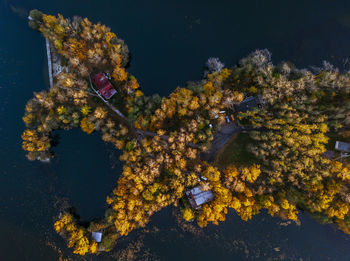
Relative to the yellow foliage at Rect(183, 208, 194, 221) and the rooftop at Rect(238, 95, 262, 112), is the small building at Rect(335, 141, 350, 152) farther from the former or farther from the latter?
the yellow foliage at Rect(183, 208, 194, 221)

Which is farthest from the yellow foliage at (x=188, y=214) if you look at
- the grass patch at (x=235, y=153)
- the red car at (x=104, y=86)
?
the red car at (x=104, y=86)

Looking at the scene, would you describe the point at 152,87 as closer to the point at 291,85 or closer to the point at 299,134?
the point at 291,85

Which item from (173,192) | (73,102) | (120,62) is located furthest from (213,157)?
(73,102)

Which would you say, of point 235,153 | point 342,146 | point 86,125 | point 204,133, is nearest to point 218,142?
point 235,153

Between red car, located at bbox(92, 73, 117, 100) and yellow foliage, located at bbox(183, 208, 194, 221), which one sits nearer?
yellow foliage, located at bbox(183, 208, 194, 221)

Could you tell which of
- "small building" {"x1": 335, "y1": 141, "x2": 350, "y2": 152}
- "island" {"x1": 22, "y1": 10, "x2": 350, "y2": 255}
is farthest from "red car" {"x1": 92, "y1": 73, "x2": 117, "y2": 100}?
"small building" {"x1": 335, "y1": 141, "x2": 350, "y2": 152}

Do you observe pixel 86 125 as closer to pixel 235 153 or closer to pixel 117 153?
pixel 117 153
